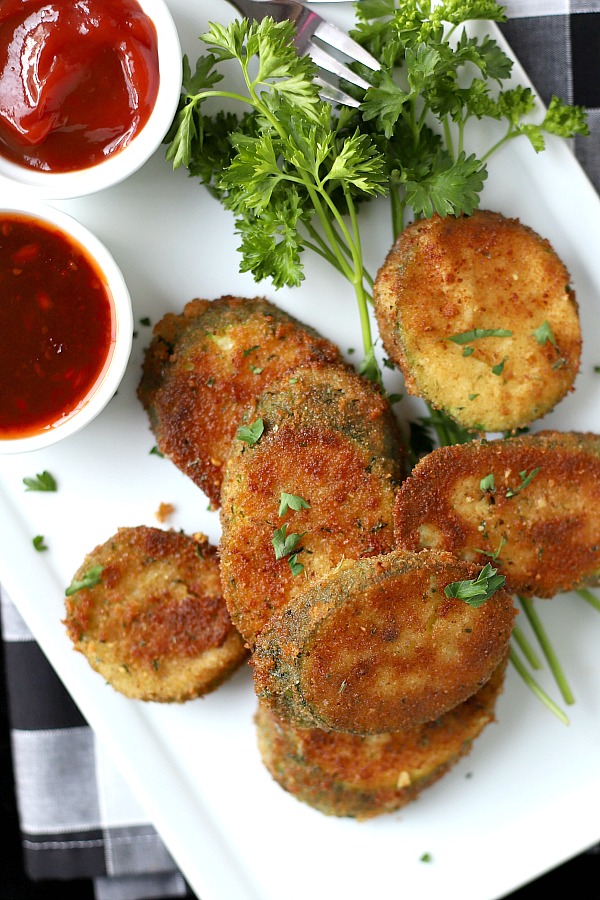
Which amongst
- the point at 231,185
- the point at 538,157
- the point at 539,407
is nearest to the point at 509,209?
the point at 538,157

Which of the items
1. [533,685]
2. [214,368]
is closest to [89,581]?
[214,368]

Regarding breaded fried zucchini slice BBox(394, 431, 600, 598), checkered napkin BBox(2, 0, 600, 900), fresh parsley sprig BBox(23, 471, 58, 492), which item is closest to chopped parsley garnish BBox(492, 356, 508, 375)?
breaded fried zucchini slice BBox(394, 431, 600, 598)

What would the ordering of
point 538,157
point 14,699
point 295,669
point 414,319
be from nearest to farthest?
point 295,669 → point 414,319 → point 538,157 → point 14,699

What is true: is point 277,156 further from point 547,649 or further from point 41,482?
point 547,649

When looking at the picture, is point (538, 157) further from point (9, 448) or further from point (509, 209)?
point (9, 448)

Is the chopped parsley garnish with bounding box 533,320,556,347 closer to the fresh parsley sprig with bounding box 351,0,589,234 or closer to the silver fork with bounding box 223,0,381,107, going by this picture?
the fresh parsley sprig with bounding box 351,0,589,234

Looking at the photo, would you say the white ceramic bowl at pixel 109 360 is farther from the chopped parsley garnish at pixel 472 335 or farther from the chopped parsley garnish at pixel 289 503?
the chopped parsley garnish at pixel 472 335
